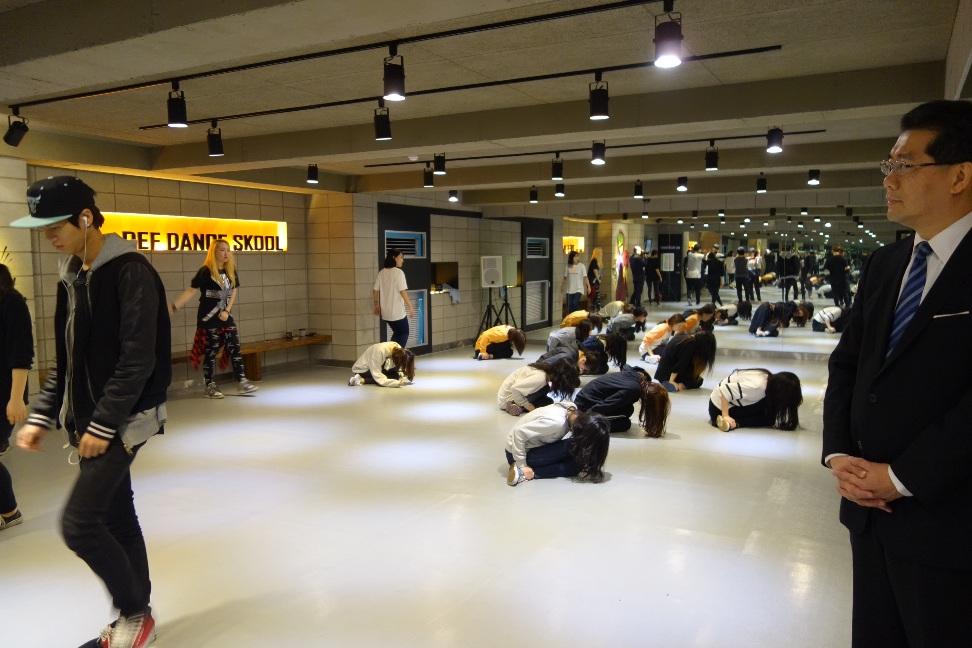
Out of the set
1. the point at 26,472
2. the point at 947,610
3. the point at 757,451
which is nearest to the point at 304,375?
the point at 26,472

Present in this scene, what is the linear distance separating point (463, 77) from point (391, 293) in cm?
464

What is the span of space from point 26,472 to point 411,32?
3.97m

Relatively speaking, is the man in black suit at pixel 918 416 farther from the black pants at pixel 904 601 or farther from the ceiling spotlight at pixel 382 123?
the ceiling spotlight at pixel 382 123

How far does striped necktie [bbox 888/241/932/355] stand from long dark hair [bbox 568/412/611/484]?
306 centimetres

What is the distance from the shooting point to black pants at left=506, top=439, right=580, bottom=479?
4746mm

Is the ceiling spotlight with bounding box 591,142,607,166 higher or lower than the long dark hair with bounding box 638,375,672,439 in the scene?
higher

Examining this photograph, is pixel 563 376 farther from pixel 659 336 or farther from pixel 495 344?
pixel 495 344

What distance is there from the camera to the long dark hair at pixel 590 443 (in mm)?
4609

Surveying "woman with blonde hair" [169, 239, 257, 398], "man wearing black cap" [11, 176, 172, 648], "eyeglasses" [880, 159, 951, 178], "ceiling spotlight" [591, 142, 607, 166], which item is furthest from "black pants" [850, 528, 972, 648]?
→ "woman with blonde hair" [169, 239, 257, 398]

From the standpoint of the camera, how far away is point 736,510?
13.7ft

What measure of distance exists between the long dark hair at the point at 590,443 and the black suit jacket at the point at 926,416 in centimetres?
295

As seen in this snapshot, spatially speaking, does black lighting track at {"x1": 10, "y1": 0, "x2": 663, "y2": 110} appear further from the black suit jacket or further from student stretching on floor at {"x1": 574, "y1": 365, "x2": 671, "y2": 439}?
student stretching on floor at {"x1": 574, "y1": 365, "x2": 671, "y2": 439}

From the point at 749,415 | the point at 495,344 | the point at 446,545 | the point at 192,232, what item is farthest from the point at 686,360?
the point at 192,232

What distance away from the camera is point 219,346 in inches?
309
